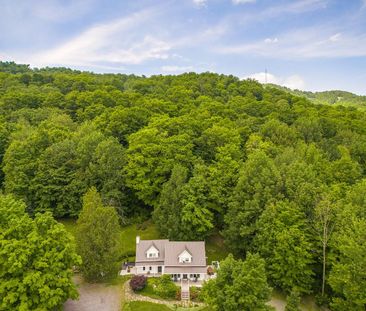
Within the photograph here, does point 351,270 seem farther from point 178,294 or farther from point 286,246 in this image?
point 178,294

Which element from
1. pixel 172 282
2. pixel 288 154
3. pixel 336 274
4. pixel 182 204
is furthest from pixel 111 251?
pixel 288 154

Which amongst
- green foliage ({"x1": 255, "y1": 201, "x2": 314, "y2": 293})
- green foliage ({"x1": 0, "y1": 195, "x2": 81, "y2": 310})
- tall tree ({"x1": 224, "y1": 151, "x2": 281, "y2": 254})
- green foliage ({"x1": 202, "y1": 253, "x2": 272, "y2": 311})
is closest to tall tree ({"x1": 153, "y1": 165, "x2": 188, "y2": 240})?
tall tree ({"x1": 224, "y1": 151, "x2": 281, "y2": 254})

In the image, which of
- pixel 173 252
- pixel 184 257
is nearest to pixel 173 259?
pixel 173 252

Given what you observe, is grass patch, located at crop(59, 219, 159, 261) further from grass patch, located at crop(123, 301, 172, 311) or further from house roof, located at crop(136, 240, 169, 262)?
grass patch, located at crop(123, 301, 172, 311)

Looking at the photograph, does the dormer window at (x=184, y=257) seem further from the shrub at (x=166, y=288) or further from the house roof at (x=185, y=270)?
the shrub at (x=166, y=288)

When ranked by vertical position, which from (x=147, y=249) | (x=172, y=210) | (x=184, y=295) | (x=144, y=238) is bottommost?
(x=184, y=295)

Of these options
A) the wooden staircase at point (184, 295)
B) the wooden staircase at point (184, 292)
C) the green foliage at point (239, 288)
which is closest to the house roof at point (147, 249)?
the wooden staircase at point (184, 292)
